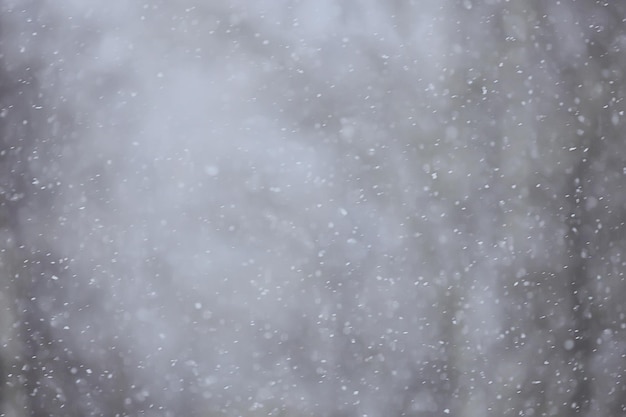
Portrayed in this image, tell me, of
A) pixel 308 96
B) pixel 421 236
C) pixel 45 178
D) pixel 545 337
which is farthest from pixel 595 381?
pixel 45 178

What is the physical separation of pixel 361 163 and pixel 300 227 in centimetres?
5

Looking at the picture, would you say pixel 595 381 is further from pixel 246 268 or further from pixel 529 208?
pixel 246 268

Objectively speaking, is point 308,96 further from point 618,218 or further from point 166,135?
point 618,218

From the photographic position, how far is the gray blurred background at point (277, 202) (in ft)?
1.91

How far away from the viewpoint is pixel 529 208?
0.61 meters

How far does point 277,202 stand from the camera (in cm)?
58

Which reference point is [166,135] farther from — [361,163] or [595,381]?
[595,381]

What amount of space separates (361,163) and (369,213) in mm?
30

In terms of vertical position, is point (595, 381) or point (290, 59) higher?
point (290, 59)

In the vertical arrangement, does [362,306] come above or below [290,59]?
below

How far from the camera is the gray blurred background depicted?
583 mm

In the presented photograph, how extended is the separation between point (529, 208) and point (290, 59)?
0.17 m

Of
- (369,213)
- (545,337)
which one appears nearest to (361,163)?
(369,213)

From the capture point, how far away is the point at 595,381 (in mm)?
646
